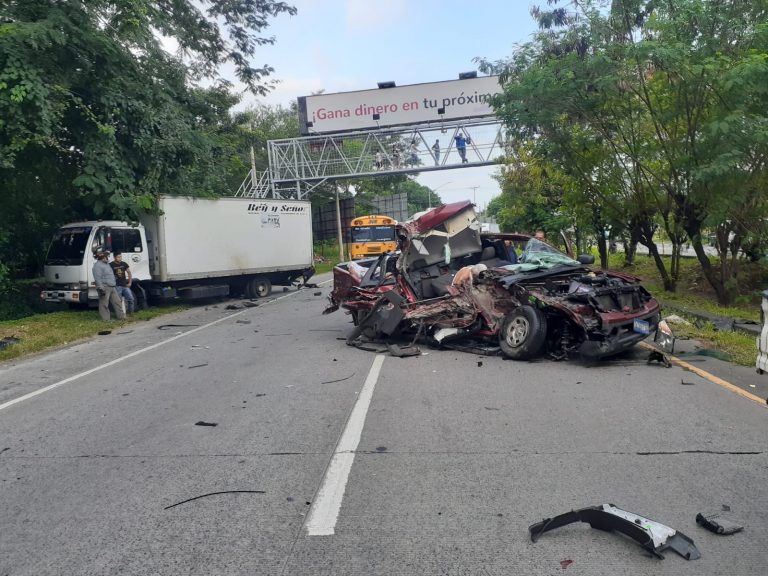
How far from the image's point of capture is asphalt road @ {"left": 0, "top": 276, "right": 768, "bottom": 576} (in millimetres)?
3674

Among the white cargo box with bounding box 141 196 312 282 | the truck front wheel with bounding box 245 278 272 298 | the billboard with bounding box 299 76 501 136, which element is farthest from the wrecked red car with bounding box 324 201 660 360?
the billboard with bounding box 299 76 501 136

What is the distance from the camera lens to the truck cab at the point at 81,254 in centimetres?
1616

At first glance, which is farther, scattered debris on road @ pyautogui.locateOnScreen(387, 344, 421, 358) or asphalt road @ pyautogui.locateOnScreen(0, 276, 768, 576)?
scattered debris on road @ pyautogui.locateOnScreen(387, 344, 421, 358)

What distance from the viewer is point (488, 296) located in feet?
32.6

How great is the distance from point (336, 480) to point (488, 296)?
565cm

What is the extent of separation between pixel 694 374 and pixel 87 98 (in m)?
14.0

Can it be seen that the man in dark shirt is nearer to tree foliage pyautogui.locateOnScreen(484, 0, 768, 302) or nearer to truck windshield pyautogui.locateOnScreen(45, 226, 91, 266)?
truck windshield pyautogui.locateOnScreen(45, 226, 91, 266)

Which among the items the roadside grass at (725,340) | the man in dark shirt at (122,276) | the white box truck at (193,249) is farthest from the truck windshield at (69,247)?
the roadside grass at (725,340)

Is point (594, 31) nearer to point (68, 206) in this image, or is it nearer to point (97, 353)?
point (97, 353)

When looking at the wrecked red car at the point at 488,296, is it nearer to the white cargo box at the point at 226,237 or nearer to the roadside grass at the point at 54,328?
the roadside grass at the point at 54,328

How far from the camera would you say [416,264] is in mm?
11367

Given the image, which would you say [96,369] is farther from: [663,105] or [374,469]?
[663,105]

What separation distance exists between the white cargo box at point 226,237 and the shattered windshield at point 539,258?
1039cm

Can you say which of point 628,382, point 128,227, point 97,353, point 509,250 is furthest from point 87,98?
point 628,382
